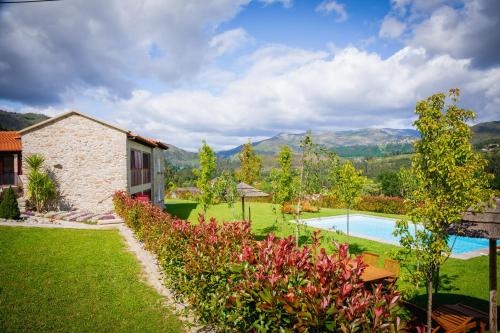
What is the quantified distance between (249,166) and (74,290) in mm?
41635

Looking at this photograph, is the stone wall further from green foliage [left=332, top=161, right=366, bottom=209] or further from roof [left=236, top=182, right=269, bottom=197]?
green foliage [left=332, top=161, right=366, bottom=209]

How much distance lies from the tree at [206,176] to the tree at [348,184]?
7.36 metres

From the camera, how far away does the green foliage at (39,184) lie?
18156 mm

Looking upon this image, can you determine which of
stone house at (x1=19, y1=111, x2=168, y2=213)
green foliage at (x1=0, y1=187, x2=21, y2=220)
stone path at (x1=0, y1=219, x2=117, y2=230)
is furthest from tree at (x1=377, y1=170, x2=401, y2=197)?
green foliage at (x1=0, y1=187, x2=21, y2=220)

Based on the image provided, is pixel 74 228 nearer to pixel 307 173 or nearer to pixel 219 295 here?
pixel 307 173

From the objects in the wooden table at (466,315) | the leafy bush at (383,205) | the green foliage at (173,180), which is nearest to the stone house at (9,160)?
the wooden table at (466,315)

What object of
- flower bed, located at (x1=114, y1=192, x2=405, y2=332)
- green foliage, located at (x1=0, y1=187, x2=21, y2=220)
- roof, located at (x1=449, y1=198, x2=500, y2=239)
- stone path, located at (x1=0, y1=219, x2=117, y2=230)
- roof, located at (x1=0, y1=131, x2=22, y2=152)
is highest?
roof, located at (x1=0, y1=131, x2=22, y2=152)

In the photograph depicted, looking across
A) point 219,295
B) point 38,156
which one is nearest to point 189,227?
point 219,295

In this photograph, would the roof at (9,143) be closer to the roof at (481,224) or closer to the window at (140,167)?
the window at (140,167)

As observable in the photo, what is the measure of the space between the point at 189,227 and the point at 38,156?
17657mm

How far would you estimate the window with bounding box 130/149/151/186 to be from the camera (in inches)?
849

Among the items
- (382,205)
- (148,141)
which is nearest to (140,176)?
(148,141)

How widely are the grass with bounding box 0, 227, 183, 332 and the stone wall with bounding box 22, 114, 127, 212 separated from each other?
731 cm

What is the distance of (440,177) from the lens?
5.44 m
